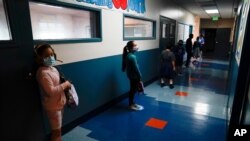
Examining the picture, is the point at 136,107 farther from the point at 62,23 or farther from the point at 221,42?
the point at 221,42

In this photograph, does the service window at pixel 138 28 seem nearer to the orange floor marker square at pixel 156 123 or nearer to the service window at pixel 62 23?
the service window at pixel 62 23

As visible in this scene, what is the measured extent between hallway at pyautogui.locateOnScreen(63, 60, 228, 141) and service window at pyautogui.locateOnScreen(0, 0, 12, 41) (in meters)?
1.62

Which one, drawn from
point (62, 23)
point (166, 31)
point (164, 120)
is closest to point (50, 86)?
point (62, 23)

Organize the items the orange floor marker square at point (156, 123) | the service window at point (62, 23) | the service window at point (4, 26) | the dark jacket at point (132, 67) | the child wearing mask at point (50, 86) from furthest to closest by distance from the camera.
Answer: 1. the dark jacket at point (132, 67)
2. the orange floor marker square at point (156, 123)
3. the service window at point (62, 23)
4. the child wearing mask at point (50, 86)
5. the service window at point (4, 26)

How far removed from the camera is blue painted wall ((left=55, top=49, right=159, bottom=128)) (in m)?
2.67

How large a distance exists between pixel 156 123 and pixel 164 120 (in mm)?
190

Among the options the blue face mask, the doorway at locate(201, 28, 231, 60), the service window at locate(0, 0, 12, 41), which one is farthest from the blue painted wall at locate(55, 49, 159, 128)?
the doorway at locate(201, 28, 231, 60)

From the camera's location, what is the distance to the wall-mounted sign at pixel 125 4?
298cm

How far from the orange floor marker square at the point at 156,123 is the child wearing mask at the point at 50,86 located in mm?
1545

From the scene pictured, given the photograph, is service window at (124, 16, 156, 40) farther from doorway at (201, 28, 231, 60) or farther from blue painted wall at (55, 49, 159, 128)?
doorway at (201, 28, 231, 60)

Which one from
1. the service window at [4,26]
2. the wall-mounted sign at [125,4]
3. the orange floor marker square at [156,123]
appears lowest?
the orange floor marker square at [156,123]

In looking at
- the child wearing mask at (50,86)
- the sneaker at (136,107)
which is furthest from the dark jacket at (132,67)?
the child wearing mask at (50,86)

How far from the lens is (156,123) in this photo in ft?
9.55

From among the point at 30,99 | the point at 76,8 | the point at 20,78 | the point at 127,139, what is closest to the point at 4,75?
the point at 20,78
